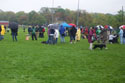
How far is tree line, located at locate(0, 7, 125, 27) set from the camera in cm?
5872

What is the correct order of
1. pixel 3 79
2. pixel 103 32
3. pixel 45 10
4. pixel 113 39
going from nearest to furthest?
pixel 3 79
pixel 103 32
pixel 113 39
pixel 45 10

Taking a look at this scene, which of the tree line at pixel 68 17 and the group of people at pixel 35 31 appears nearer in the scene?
the group of people at pixel 35 31

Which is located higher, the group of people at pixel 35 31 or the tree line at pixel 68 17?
the tree line at pixel 68 17

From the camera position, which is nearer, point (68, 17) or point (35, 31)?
point (35, 31)

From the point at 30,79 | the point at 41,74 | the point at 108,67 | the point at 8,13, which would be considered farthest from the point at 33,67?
the point at 8,13

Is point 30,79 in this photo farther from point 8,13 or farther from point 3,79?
Answer: point 8,13

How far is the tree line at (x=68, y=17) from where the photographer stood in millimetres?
58719

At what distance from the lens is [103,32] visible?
1752 centimetres

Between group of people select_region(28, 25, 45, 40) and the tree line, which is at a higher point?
the tree line

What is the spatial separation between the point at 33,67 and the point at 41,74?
124 centimetres

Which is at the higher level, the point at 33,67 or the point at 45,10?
the point at 45,10

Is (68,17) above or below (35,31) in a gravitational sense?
above

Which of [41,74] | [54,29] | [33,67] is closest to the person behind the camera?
[41,74]

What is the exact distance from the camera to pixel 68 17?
81.4 meters
